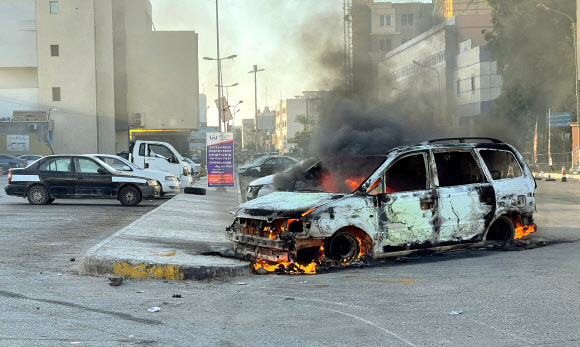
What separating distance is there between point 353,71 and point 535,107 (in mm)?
36724

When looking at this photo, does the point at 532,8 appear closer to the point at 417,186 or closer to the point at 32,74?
the point at 417,186

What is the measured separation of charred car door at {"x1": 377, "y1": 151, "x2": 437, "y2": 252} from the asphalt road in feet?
1.04

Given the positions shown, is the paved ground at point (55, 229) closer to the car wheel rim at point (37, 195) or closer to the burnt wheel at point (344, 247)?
the car wheel rim at point (37, 195)

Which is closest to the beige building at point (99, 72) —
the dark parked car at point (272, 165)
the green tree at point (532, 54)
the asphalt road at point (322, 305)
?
the dark parked car at point (272, 165)

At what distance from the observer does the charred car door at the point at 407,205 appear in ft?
27.6

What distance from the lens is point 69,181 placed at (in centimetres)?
1931

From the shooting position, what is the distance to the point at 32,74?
69.6m

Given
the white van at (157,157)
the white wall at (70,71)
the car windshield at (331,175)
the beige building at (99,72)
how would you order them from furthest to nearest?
1. the beige building at (99,72)
2. the white wall at (70,71)
3. the white van at (157,157)
4. the car windshield at (331,175)

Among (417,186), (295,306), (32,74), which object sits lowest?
(295,306)

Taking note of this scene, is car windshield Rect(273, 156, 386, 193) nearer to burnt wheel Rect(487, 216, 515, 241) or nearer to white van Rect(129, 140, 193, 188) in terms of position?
burnt wheel Rect(487, 216, 515, 241)

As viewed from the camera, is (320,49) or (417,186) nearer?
(417,186)

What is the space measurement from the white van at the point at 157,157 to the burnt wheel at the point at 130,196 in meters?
6.63

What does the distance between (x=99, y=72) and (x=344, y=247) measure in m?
59.1

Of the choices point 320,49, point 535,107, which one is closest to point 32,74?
point 535,107
